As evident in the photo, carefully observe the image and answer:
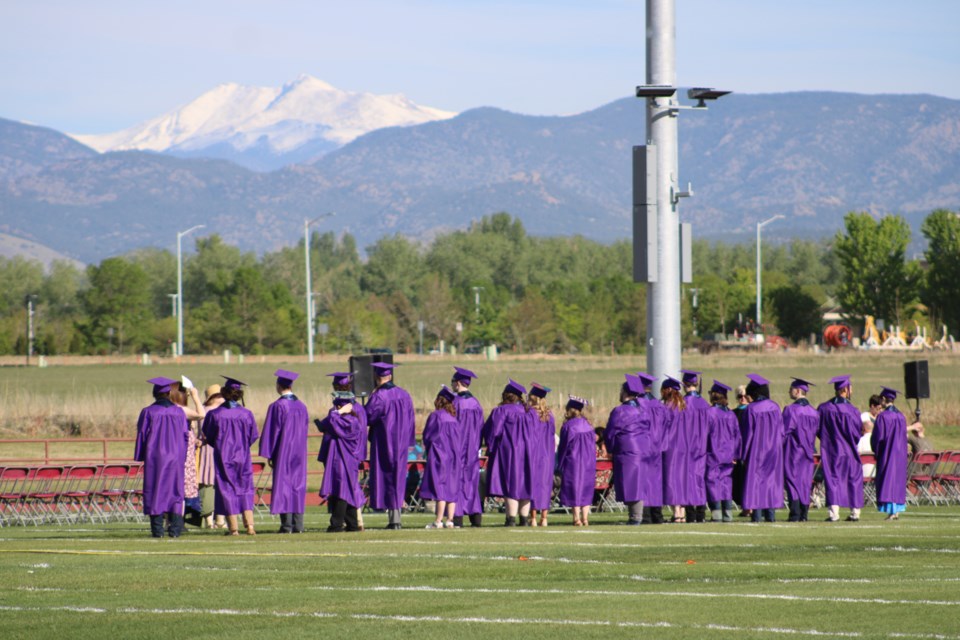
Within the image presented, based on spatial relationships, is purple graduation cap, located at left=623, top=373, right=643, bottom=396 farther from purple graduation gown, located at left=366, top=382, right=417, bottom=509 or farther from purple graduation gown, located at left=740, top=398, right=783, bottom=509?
purple graduation gown, located at left=366, top=382, right=417, bottom=509

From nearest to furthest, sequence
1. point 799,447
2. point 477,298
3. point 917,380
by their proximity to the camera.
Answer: point 799,447, point 917,380, point 477,298

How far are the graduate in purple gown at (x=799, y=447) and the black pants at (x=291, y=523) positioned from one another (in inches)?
225

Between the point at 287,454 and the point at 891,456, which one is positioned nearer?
the point at 287,454

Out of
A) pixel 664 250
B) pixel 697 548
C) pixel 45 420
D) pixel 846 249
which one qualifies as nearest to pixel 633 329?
pixel 846 249

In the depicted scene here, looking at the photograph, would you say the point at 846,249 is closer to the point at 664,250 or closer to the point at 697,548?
the point at 664,250

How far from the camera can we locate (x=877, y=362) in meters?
82.8

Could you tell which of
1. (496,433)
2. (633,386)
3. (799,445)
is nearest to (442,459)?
(496,433)

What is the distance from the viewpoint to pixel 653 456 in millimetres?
17969

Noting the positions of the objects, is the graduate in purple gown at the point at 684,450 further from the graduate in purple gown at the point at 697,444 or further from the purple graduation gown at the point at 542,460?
the purple graduation gown at the point at 542,460

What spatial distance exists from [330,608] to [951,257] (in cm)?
9531

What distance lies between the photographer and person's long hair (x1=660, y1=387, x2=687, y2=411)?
18234mm

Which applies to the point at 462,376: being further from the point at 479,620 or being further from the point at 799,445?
the point at 479,620

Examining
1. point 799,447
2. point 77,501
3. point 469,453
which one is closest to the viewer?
point 469,453

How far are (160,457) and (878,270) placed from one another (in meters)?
93.9
